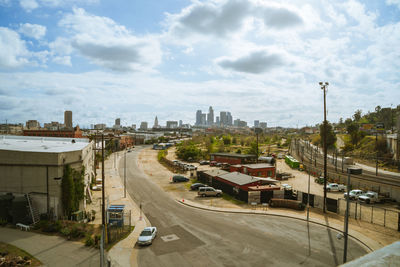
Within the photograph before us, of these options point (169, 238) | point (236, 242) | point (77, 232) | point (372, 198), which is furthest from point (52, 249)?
point (372, 198)

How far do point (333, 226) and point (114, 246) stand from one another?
21098 millimetres

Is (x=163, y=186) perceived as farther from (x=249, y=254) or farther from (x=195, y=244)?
(x=249, y=254)

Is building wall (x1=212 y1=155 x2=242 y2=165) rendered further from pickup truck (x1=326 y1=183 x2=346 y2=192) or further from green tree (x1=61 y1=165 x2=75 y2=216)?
A: green tree (x1=61 y1=165 x2=75 y2=216)

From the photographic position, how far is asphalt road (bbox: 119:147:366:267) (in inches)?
671

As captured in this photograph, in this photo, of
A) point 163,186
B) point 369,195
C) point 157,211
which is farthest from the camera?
point 163,186

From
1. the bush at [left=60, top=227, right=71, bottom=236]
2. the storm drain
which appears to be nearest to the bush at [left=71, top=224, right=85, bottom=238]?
the bush at [left=60, top=227, right=71, bottom=236]

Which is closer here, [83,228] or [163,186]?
[83,228]

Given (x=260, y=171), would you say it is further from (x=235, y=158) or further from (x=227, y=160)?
(x=227, y=160)

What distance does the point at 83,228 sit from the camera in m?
22.0

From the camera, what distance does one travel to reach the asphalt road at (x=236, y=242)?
55.9ft

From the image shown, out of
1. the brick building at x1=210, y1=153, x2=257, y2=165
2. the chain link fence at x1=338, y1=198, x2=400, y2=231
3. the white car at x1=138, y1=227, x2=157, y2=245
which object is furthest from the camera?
the brick building at x1=210, y1=153, x2=257, y2=165

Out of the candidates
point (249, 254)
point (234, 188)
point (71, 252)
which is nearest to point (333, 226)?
point (249, 254)

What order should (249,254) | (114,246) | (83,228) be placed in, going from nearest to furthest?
(249,254) → (114,246) → (83,228)

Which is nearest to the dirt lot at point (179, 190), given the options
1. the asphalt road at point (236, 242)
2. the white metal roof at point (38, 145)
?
the asphalt road at point (236, 242)
